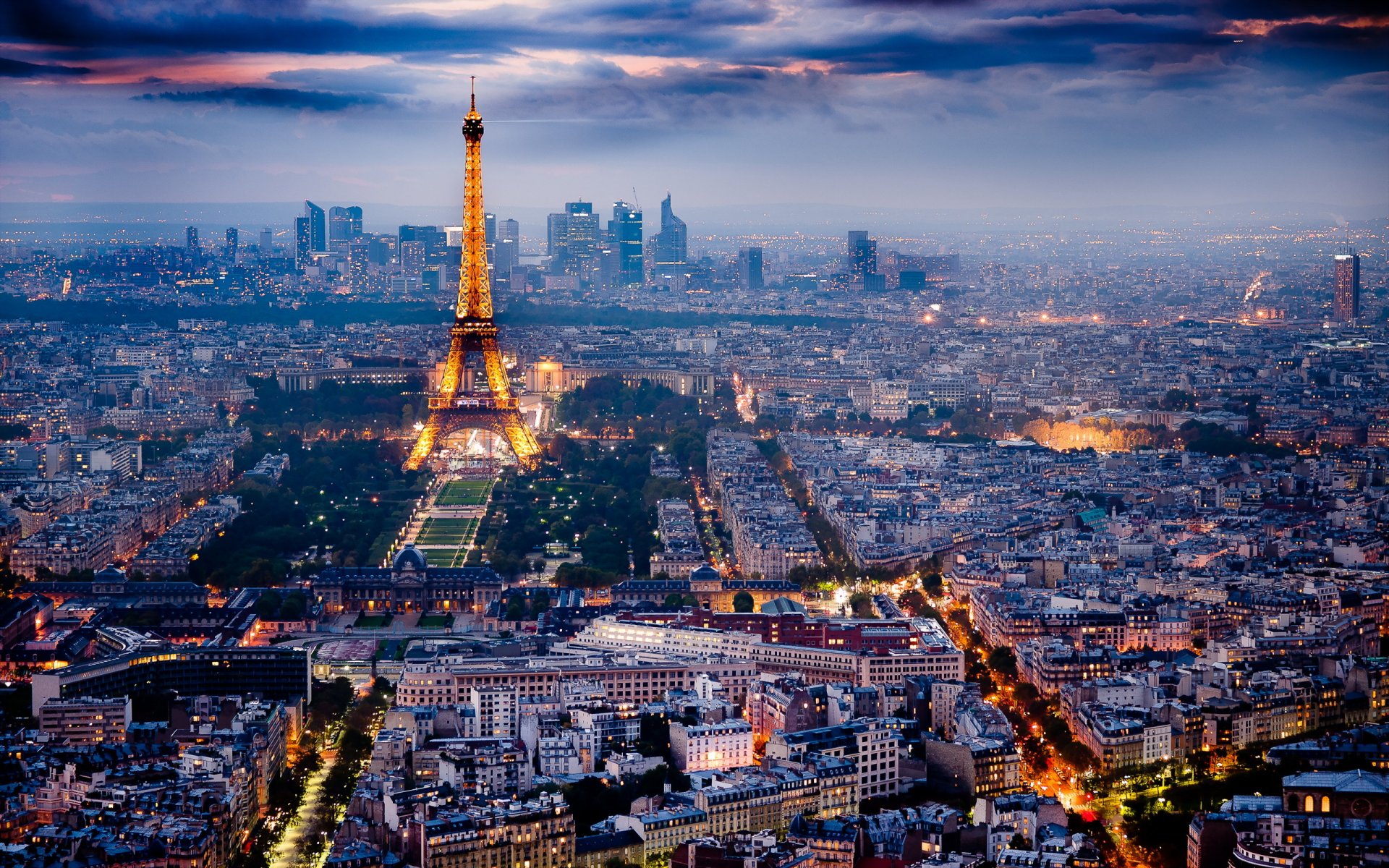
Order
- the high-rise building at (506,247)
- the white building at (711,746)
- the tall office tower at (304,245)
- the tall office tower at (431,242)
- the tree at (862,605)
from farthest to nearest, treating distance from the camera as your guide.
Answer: the tall office tower at (304,245), the tall office tower at (431,242), the high-rise building at (506,247), the tree at (862,605), the white building at (711,746)

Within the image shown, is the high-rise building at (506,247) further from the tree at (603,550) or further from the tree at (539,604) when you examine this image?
the tree at (539,604)

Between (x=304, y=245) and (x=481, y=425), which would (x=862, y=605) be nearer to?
(x=481, y=425)

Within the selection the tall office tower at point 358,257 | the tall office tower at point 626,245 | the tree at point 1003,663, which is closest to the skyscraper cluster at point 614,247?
the tall office tower at point 626,245

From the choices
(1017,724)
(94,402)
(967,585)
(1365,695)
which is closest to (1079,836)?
(1017,724)

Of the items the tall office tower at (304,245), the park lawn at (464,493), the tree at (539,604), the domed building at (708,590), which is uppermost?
the tall office tower at (304,245)

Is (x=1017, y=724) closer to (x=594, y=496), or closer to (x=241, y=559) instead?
(x=241, y=559)

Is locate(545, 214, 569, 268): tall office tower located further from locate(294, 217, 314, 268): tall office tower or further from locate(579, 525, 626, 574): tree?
locate(579, 525, 626, 574): tree
